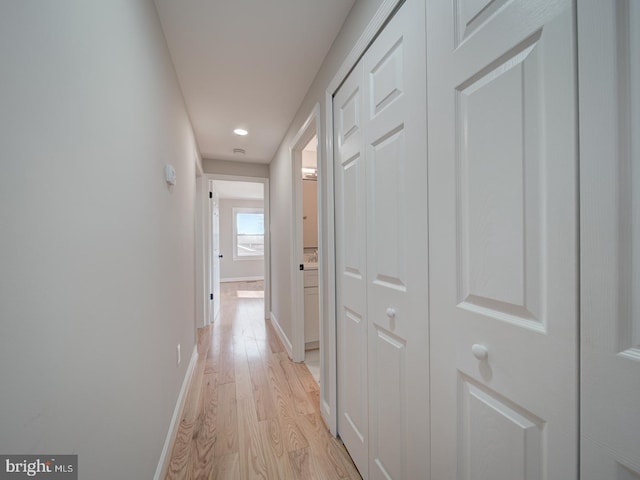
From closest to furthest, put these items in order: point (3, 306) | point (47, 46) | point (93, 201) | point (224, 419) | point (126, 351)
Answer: point (3, 306) < point (47, 46) < point (93, 201) < point (126, 351) < point (224, 419)

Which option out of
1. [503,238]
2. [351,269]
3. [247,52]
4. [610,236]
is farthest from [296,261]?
[610,236]

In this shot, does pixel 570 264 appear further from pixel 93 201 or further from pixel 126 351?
pixel 126 351

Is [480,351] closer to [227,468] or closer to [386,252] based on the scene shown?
[386,252]

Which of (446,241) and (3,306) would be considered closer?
(3,306)

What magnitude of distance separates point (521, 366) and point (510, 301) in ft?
0.48

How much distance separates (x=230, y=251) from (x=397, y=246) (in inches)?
284

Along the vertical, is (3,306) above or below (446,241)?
below

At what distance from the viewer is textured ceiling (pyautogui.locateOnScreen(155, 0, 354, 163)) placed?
4.49ft

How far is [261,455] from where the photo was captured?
4.81ft

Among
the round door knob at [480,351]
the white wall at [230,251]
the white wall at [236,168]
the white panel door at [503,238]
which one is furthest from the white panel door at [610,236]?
the white wall at [230,251]

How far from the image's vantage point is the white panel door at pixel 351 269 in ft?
4.16

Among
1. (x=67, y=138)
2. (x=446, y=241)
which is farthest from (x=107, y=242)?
(x=446, y=241)

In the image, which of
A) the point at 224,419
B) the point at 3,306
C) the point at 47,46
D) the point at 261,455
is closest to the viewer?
the point at 3,306

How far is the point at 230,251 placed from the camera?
24.9 feet
